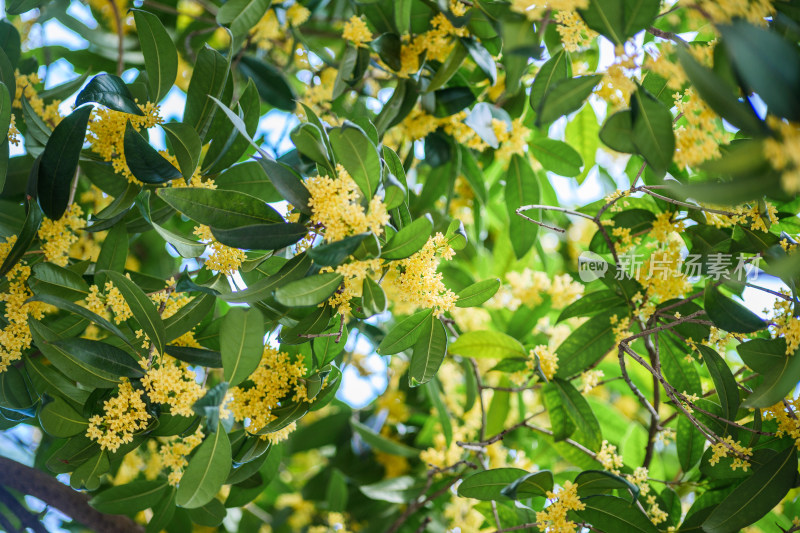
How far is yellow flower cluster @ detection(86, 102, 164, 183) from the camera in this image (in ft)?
4.38

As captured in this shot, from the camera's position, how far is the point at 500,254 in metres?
2.41

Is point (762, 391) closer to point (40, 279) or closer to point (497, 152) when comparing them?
point (497, 152)

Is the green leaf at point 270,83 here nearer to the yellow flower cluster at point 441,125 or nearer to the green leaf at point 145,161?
the yellow flower cluster at point 441,125

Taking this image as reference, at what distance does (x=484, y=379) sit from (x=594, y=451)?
898 mm

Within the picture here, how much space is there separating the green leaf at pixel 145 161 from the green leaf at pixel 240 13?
33 centimetres

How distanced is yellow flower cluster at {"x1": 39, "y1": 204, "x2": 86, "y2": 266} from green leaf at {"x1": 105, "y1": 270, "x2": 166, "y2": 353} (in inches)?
12.2

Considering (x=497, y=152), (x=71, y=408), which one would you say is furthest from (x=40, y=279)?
(x=497, y=152)

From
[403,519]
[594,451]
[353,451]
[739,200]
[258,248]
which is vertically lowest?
[353,451]

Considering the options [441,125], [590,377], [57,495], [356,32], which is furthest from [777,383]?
[57,495]

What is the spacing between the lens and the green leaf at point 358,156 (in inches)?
39.4

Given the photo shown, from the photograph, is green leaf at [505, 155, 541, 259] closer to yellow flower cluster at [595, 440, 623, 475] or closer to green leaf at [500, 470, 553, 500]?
yellow flower cluster at [595, 440, 623, 475]

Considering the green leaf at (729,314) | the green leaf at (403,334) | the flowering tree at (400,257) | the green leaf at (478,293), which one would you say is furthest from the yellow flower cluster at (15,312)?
the green leaf at (729,314)

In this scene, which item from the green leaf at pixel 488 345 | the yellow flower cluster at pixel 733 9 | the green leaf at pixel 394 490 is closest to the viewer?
the yellow flower cluster at pixel 733 9

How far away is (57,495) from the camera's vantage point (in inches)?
64.4
